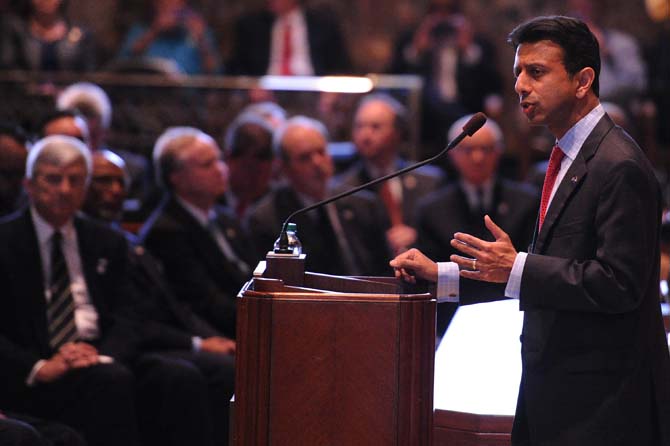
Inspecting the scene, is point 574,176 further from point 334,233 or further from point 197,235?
point 334,233

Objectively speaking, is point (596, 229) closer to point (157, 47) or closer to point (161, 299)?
point (161, 299)

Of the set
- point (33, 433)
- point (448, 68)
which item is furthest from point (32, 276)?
point (448, 68)

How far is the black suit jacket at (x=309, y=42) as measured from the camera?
24.7 feet

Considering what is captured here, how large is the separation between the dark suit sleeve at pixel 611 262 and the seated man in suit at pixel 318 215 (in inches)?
107

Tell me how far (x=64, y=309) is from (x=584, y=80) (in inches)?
89.0

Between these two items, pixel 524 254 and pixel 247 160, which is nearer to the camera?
pixel 524 254

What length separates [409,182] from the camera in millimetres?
6102

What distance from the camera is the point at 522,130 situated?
753 cm

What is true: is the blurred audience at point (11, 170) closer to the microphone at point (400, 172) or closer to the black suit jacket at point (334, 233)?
the black suit jacket at point (334, 233)

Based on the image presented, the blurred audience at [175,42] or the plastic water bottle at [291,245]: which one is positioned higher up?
the blurred audience at [175,42]

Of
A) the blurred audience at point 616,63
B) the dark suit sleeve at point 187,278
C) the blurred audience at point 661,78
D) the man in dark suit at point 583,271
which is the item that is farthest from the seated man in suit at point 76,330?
the blurred audience at point 661,78

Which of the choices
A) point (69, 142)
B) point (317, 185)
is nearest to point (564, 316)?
point (69, 142)

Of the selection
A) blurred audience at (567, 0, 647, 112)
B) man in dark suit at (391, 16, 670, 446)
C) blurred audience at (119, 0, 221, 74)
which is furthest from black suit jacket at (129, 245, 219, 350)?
blurred audience at (567, 0, 647, 112)

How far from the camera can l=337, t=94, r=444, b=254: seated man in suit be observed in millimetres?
5918
